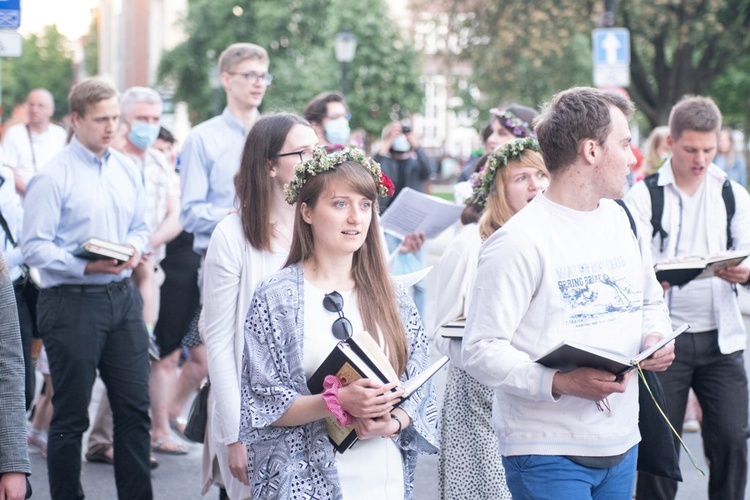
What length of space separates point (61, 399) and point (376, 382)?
111 inches

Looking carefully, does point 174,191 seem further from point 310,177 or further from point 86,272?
point 310,177

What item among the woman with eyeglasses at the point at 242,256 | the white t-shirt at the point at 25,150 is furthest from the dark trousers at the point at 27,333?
the white t-shirt at the point at 25,150

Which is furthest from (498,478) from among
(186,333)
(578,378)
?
(186,333)

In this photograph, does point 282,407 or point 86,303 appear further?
point 86,303

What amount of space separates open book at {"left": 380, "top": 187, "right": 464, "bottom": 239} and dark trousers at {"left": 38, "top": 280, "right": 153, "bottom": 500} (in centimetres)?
202

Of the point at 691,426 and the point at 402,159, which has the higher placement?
the point at 402,159

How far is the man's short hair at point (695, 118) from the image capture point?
5484 millimetres

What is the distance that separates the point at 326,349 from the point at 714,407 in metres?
2.66

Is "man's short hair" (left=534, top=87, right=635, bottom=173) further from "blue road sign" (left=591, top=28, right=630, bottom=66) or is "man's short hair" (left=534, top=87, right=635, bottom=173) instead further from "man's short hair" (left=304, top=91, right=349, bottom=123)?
"blue road sign" (left=591, top=28, right=630, bottom=66)

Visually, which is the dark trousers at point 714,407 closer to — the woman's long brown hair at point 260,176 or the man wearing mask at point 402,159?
the woman's long brown hair at point 260,176

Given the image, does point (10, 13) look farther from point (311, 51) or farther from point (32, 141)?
point (311, 51)

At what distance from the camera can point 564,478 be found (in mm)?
3484

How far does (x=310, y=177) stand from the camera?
360 centimetres

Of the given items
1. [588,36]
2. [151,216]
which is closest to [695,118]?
[151,216]
